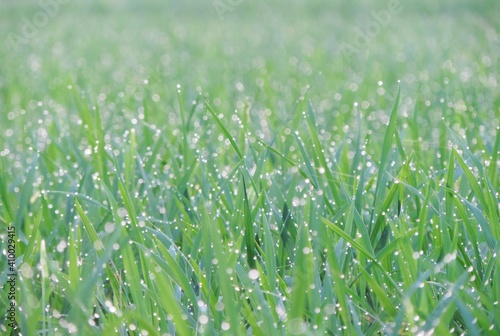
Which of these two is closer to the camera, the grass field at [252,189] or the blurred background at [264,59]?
the grass field at [252,189]

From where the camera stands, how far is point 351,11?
282 inches

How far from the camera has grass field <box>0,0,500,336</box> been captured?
0.98 metres

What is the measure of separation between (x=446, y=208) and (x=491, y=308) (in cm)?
33

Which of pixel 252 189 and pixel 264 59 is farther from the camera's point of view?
pixel 264 59

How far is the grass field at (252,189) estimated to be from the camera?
38.7 inches

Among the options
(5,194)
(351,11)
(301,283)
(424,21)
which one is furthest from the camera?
(351,11)

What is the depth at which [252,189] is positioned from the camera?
1468 mm

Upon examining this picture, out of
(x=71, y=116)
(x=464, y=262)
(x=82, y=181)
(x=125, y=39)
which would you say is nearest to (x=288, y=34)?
(x=125, y=39)

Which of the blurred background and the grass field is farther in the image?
the blurred background

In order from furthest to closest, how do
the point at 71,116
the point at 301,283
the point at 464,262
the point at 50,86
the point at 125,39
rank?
the point at 125,39 < the point at 50,86 < the point at 71,116 < the point at 464,262 < the point at 301,283

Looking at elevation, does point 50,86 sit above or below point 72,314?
below

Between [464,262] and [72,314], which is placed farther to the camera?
[464,262]

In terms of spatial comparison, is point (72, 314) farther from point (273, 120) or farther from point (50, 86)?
point (50, 86)

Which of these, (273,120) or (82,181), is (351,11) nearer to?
(273,120)
